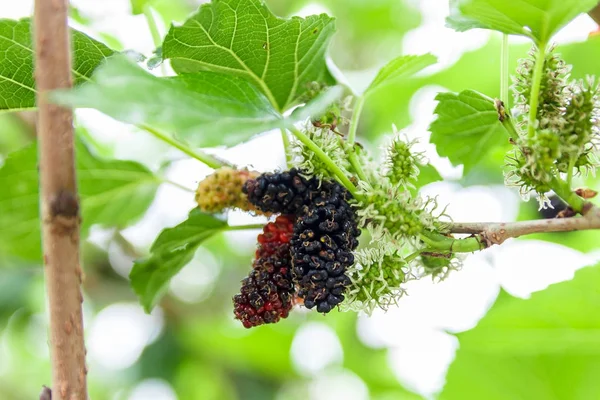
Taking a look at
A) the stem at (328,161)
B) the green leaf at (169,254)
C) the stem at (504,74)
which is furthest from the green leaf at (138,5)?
the stem at (504,74)

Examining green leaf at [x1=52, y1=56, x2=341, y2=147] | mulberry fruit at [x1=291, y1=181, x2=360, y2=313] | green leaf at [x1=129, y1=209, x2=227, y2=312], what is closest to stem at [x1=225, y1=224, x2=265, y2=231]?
green leaf at [x1=129, y1=209, x2=227, y2=312]

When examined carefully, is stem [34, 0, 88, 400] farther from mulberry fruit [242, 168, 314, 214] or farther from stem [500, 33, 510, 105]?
stem [500, 33, 510, 105]

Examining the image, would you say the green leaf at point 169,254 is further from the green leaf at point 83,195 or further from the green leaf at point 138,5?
the green leaf at point 138,5

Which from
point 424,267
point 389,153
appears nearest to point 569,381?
point 424,267

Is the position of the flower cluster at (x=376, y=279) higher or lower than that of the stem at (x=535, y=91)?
lower

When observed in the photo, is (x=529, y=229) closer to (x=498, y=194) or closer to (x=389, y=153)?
(x=389, y=153)
